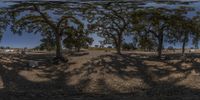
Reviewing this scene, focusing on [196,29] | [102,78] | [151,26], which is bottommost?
[102,78]

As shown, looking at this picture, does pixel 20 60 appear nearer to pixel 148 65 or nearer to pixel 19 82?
pixel 19 82

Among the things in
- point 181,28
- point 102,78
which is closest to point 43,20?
point 102,78

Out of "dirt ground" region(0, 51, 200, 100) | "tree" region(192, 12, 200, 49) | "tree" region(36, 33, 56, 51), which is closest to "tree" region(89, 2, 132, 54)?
"dirt ground" region(0, 51, 200, 100)

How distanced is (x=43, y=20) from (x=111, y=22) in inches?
136

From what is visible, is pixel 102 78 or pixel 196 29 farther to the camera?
pixel 196 29

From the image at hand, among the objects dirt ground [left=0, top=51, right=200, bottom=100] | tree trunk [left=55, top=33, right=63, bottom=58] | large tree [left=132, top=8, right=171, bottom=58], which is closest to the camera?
dirt ground [left=0, top=51, right=200, bottom=100]

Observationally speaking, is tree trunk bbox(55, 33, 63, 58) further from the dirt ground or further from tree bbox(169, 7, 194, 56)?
tree bbox(169, 7, 194, 56)

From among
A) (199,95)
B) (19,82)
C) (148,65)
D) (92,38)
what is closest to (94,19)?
(92,38)

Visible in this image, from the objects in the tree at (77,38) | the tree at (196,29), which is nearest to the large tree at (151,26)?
the tree at (196,29)

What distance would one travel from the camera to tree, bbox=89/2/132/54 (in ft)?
74.3

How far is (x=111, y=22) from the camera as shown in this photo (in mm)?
25734

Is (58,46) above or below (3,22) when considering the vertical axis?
below

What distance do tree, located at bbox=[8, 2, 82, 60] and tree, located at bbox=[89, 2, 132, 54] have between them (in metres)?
1.10

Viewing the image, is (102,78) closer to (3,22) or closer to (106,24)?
(106,24)
